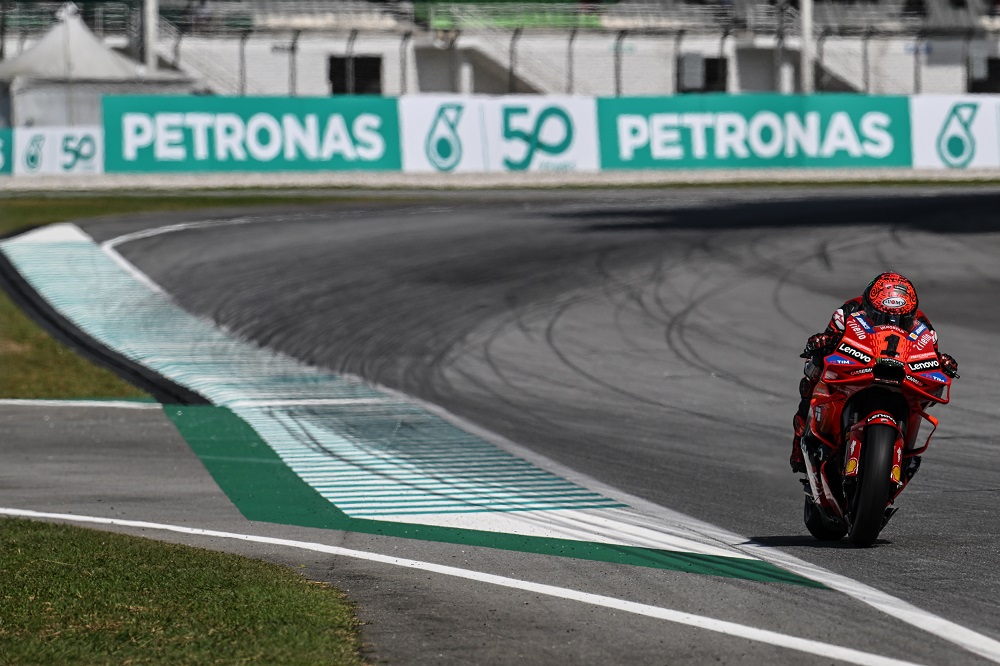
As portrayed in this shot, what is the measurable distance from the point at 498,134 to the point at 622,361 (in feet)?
71.7

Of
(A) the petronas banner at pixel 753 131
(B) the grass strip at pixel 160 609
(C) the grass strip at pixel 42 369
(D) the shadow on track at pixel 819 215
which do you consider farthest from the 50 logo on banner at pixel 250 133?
(B) the grass strip at pixel 160 609

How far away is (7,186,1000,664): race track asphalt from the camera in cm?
681

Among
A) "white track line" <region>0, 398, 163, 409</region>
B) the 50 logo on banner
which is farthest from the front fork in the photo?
the 50 logo on banner

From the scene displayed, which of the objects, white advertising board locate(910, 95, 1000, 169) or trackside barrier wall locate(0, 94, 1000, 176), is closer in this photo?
trackside barrier wall locate(0, 94, 1000, 176)

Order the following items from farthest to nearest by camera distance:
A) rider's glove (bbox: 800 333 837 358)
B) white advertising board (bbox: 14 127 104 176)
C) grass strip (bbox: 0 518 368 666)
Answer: white advertising board (bbox: 14 127 104 176)
rider's glove (bbox: 800 333 837 358)
grass strip (bbox: 0 518 368 666)

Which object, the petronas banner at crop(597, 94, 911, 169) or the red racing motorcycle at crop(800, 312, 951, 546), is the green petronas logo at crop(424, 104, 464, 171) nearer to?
the petronas banner at crop(597, 94, 911, 169)

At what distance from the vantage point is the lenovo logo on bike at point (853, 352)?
804 centimetres

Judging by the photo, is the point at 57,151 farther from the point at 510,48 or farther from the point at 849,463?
the point at 849,463

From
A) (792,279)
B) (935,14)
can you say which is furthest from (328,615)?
(935,14)

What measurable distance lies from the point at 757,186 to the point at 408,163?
9.22m

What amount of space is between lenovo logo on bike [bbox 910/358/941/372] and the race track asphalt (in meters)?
1.04

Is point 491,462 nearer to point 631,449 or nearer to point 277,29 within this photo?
point 631,449

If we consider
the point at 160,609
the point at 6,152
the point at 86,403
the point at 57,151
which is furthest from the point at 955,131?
the point at 160,609

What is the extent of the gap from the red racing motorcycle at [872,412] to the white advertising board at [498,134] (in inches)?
1160
